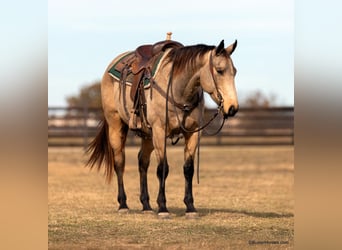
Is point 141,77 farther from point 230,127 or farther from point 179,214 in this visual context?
point 230,127

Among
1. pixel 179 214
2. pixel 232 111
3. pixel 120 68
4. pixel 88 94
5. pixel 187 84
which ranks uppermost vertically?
pixel 88 94

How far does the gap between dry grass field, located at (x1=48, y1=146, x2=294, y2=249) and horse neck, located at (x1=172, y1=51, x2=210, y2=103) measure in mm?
1466

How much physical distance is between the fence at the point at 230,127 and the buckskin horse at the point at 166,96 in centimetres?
1957

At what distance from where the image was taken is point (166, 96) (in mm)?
8328

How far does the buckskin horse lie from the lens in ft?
24.9

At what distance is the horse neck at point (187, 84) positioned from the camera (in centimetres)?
808

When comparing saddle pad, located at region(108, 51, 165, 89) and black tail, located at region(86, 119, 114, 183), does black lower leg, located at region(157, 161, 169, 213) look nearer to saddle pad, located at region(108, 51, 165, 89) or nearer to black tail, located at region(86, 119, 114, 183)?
saddle pad, located at region(108, 51, 165, 89)

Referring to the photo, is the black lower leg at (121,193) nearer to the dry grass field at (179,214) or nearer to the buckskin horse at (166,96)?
the buckskin horse at (166,96)

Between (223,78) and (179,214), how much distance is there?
2.13 meters

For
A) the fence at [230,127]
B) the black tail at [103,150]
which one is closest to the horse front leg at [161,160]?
the black tail at [103,150]

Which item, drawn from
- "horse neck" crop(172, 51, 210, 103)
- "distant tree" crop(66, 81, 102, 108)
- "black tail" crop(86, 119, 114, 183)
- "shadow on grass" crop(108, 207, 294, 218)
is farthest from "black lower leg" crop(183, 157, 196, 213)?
"distant tree" crop(66, 81, 102, 108)

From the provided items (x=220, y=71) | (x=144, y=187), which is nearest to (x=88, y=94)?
(x=144, y=187)

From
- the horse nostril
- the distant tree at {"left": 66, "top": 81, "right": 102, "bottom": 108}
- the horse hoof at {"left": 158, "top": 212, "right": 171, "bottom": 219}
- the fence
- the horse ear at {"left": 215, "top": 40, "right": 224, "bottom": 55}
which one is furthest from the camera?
the distant tree at {"left": 66, "top": 81, "right": 102, "bottom": 108}
